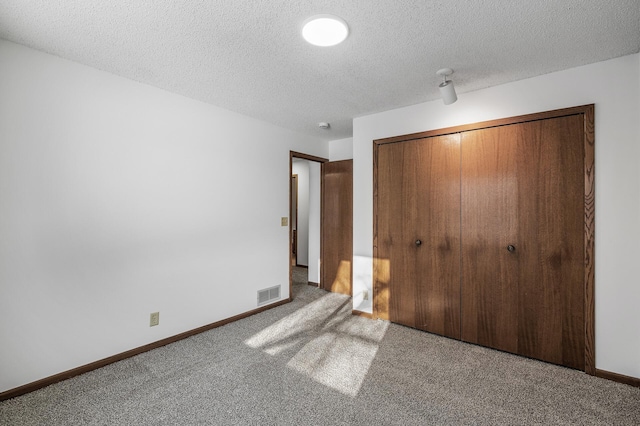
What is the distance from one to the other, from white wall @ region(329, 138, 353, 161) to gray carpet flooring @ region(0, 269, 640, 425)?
278cm

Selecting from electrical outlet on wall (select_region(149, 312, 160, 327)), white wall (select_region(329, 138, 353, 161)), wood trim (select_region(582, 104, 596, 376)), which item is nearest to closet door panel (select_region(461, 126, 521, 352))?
wood trim (select_region(582, 104, 596, 376))

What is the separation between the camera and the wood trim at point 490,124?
2324 millimetres

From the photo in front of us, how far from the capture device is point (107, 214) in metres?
2.40

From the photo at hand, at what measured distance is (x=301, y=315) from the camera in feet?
11.5

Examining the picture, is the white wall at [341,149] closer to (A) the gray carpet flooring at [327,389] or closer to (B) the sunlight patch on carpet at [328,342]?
(B) the sunlight patch on carpet at [328,342]

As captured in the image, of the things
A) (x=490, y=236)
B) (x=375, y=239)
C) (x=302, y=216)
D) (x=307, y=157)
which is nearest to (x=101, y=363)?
(x=375, y=239)

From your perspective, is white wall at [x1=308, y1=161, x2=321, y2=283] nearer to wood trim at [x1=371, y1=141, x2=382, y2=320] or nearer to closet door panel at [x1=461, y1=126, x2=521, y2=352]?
wood trim at [x1=371, y1=141, x2=382, y2=320]

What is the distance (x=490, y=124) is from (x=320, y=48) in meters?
1.70

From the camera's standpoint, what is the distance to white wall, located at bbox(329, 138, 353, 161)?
4.59 metres

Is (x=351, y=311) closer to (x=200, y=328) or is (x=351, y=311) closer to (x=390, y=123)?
(x=200, y=328)

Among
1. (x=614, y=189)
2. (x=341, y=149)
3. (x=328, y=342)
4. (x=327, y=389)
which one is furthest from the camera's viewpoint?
(x=341, y=149)

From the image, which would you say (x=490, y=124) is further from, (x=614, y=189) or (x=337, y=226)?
(x=337, y=226)

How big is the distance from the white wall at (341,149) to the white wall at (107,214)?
163cm

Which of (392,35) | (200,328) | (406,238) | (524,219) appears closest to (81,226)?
(200,328)
